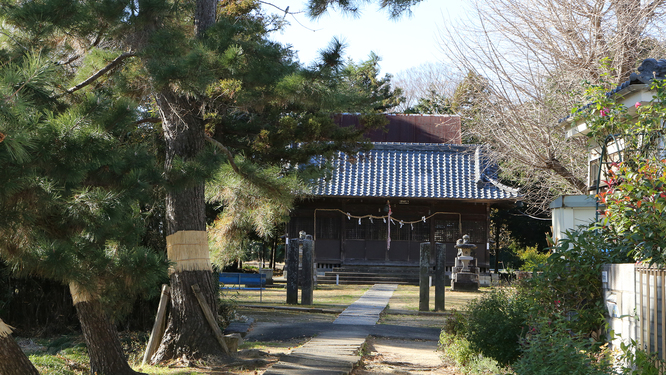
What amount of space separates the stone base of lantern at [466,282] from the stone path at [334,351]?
22.5 feet

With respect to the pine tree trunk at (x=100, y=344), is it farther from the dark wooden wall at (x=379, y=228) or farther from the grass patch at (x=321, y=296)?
the dark wooden wall at (x=379, y=228)

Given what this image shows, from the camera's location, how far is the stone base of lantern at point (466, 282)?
18.1 metres

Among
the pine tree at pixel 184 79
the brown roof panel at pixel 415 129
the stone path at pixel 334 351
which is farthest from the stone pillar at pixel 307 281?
the brown roof panel at pixel 415 129

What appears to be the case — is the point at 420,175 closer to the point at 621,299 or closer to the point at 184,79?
the point at 184,79

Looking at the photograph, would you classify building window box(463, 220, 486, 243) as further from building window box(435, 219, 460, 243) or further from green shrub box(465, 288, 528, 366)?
green shrub box(465, 288, 528, 366)

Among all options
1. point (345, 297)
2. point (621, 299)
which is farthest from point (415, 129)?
point (621, 299)

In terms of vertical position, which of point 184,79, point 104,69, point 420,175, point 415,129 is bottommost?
point 184,79

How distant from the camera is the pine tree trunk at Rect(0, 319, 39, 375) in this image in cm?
516

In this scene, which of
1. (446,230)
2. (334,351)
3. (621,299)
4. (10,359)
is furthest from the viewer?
(446,230)

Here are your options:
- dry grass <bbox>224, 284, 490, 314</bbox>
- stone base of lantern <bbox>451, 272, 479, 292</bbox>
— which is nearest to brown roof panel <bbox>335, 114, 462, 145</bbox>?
dry grass <bbox>224, 284, 490, 314</bbox>

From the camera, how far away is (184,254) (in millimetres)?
7168

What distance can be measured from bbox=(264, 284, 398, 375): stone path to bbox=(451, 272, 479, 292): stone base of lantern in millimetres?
6851

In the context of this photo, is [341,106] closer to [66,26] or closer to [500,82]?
[66,26]

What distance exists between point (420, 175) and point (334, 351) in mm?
15173
